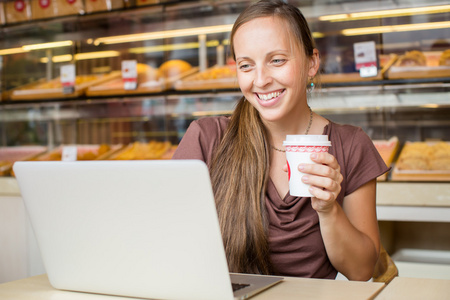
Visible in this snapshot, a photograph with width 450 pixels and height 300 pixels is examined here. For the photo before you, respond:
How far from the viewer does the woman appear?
Result: 144 centimetres

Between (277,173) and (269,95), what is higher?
(269,95)

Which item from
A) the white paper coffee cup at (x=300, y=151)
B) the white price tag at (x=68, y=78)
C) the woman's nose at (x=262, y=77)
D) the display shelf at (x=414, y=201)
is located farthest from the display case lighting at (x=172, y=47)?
the white paper coffee cup at (x=300, y=151)

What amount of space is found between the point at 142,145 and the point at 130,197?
282 centimetres

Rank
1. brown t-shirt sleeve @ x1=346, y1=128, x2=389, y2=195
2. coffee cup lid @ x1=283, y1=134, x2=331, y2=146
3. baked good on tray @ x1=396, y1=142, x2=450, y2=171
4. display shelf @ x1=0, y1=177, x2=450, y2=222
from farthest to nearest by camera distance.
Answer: baked good on tray @ x1=396, y1=142, x2=450, y2=171 < display shelf @ x1=0, y1=177, x2=450, y2=222 < brown t-shirt sleeve @ x1=346, y1=128, x2=389, y2=195 < coffee cup lid @ x1=283, y1=134, x2=331, y2=146

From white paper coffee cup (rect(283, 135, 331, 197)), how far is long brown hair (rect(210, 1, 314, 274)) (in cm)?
35

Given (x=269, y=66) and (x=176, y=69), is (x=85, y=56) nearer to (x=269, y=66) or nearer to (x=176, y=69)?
(x=176, y=69)

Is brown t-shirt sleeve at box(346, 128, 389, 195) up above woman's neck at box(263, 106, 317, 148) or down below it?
below

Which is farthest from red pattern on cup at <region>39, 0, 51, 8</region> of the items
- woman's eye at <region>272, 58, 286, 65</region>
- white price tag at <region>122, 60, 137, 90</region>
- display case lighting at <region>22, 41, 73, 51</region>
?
woman's eye at <region>272, 58, 286, 65</region>

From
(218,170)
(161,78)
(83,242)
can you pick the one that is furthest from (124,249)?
(161,78)

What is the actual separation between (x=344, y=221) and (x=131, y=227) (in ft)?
2.01

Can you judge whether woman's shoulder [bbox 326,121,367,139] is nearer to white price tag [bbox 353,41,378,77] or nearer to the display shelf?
the display shelf

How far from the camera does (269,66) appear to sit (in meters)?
1.45

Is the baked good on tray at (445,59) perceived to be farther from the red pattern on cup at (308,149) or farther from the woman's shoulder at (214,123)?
the red pattern on cup at (308,149)

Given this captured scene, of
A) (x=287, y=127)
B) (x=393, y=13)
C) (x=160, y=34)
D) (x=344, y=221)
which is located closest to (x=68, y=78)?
Answer: (x=160, y=34)
